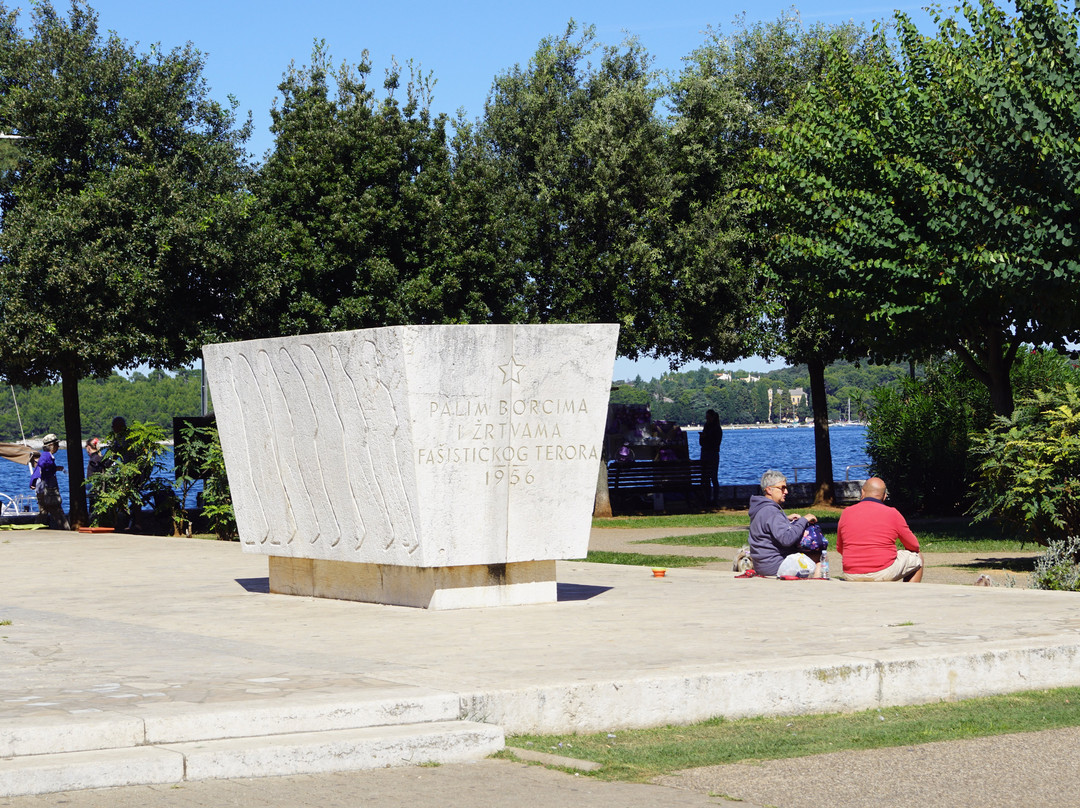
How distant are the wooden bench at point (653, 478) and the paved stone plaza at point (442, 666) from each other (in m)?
16.7

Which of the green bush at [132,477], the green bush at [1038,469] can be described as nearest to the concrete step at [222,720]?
the green bush at [1038,469]

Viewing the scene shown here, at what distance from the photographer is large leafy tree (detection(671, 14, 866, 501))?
26.9 meters

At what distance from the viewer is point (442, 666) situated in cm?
716

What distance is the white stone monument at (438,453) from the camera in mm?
9445

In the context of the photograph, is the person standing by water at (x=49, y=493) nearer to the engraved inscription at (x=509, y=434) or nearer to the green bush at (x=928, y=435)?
the engraved inscription at (x=509, y=434)

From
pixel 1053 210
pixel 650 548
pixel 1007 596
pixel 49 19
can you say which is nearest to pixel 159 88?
pixel 49 19

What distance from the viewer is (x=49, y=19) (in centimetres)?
2367

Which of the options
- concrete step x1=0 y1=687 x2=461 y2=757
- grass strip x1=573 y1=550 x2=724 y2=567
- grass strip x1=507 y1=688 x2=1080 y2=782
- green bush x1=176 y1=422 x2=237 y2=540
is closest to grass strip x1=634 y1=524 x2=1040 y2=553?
grass strip x1=573 y1=550 x2=724 y2=567

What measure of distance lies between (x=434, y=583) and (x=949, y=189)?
35.3 feet

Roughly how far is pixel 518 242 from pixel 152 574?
14.6 m

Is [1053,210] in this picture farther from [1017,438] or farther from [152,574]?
[152,574]

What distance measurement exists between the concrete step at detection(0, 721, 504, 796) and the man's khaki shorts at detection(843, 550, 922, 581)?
19.9ft

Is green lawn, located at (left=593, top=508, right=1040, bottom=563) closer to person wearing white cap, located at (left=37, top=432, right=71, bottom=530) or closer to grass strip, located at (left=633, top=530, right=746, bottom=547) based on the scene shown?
grass strip, located at (left=633, top=530, right=746, bottom=547)

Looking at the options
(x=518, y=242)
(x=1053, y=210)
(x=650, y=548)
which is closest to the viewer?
(x=1053, y=210)
